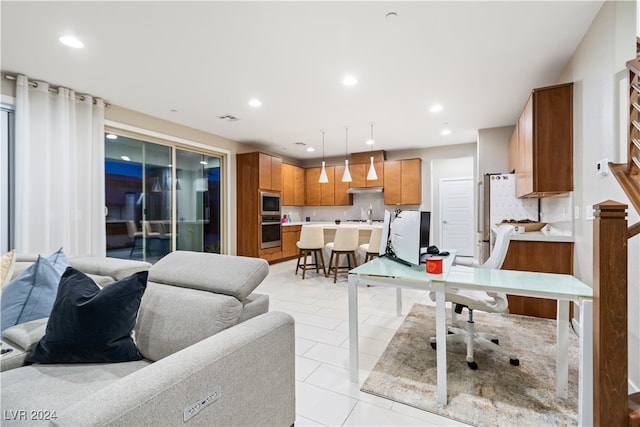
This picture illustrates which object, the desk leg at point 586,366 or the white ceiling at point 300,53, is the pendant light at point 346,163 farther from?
the desk leg at point 586,366

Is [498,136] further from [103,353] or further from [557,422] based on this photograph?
[103,353]

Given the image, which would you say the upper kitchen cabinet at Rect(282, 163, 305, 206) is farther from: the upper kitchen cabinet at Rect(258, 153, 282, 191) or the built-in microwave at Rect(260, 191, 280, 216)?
the built-in microwave at Rect(260, 191, 280, 216)

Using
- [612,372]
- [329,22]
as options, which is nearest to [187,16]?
[329,22]

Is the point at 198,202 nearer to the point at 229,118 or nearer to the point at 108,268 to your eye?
the point at 229,118

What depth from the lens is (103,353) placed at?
128 centimetres

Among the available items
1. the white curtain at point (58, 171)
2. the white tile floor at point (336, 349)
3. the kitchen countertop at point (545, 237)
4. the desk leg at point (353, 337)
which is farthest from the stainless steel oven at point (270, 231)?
the kitchen countertop at point (545, 237)

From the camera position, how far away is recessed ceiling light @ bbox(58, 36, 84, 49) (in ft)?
8.10

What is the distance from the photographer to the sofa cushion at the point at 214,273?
145cm

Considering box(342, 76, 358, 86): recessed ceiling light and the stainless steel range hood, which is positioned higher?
box(342, 76, 358, 86): recessed ceiling light

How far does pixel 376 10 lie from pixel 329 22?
37 centimetres

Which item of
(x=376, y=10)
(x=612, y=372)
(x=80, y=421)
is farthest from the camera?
(x=376, y=10)

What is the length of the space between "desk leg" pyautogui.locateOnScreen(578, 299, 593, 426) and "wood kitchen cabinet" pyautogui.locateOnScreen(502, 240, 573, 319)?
1.86 meters

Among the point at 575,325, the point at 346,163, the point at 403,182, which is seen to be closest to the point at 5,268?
the point at 575,325

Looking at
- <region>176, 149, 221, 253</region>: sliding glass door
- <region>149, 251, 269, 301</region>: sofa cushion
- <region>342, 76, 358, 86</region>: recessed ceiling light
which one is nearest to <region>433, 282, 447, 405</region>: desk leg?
<region>149, 251, 269, 301</region>: sofa cushion
